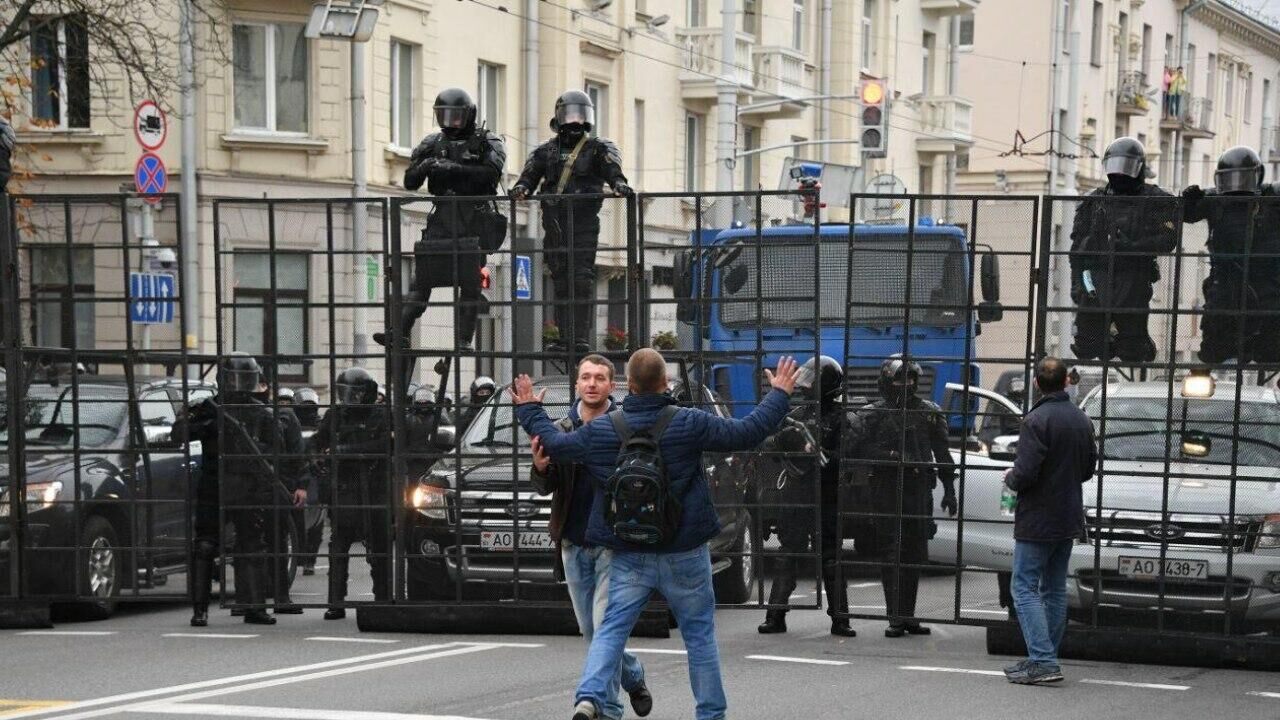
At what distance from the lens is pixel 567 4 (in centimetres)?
3453

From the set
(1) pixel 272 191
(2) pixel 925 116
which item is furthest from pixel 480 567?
(2) pixel 925 116

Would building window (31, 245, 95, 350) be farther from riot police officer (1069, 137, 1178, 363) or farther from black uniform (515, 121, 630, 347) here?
riot police officer (1069, 137, 1178, 363)

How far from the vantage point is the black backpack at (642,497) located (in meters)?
8.41

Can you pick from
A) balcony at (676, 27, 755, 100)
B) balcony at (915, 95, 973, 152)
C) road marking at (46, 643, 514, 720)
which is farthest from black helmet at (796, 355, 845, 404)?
balcony at (915, 95, 973, 152)

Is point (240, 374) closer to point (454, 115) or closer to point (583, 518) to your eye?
point (454, 115)

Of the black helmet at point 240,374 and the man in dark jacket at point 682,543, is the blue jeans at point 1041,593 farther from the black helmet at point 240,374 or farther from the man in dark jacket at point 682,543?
the black helmet at point 240,374

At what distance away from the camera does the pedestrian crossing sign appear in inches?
496

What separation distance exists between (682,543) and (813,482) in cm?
393

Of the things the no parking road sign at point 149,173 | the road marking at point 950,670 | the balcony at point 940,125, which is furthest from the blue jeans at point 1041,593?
the balcony at point 940,125

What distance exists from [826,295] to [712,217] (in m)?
1.43

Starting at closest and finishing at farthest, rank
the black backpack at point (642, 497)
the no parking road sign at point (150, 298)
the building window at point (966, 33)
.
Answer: the black backpack at point (642, 497), the no parking road sign at point (150, 298), the building window at point (966, 33)

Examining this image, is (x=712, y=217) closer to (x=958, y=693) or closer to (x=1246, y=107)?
(x=958, y=693)

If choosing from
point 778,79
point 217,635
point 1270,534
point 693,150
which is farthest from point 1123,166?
point 778,79

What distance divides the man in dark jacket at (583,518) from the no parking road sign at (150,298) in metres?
4.64
